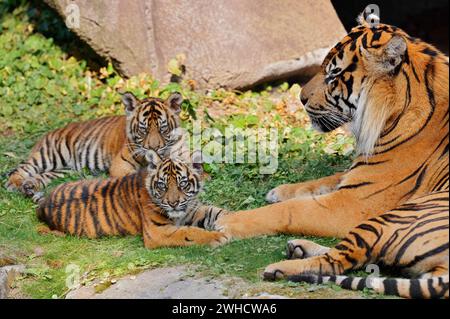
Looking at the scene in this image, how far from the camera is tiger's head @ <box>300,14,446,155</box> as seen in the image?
5.28 meters

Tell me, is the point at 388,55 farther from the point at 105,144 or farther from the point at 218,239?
the point at 105,144

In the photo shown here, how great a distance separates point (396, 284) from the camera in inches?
174

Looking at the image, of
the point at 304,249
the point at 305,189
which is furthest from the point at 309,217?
the point at 305,189

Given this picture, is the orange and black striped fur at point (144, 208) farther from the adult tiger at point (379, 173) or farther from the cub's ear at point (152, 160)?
the adult tiger at point (379, 173)

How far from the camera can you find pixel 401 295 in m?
4.42

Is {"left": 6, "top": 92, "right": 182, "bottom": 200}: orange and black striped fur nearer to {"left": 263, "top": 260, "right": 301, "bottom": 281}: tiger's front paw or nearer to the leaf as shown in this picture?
the leaf

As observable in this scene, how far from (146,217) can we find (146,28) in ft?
9.99

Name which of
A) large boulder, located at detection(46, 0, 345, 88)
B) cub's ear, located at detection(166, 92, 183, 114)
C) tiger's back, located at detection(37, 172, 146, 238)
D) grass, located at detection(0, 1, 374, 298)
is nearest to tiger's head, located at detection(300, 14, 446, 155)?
grass, located at detection(0, 1, 374, 298)

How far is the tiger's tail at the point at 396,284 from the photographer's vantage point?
429cm

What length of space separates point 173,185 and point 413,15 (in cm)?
836

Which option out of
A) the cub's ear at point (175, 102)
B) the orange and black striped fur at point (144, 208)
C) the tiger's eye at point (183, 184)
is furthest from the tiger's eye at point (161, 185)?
the cub's ear at point (175, 102)
